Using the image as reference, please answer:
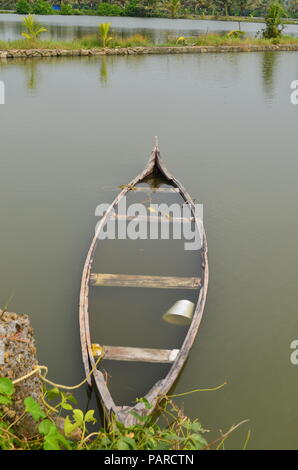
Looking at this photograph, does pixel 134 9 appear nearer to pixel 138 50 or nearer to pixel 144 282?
pixel 138 50

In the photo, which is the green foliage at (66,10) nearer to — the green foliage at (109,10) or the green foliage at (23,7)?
the green foliage at (109,10)

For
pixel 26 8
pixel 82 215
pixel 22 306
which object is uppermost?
pixel 26 8

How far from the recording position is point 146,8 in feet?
193

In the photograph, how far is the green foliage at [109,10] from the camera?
60.0 m

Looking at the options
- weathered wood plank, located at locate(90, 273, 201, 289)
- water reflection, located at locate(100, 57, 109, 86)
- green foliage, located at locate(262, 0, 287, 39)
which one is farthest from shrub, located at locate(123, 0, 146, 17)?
weathered wood plank, located at locate(90, 273, 201, 289)

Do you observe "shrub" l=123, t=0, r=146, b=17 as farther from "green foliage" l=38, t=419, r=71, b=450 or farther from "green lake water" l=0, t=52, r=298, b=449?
"green foliage" l=38, t=419, r=71, b=450

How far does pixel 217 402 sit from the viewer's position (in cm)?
428

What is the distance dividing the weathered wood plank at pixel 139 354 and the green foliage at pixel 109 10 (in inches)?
2525

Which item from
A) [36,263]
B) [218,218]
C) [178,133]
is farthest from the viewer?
[178,133]

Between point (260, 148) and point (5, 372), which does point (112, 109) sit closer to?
point (260, 148)

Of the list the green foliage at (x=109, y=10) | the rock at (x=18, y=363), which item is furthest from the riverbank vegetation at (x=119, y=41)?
the green foliage at (x=109, y=10)

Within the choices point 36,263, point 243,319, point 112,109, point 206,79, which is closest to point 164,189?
point 36,263

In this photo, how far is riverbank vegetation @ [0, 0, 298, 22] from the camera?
58.2 metres

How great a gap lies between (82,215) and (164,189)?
171 cm
